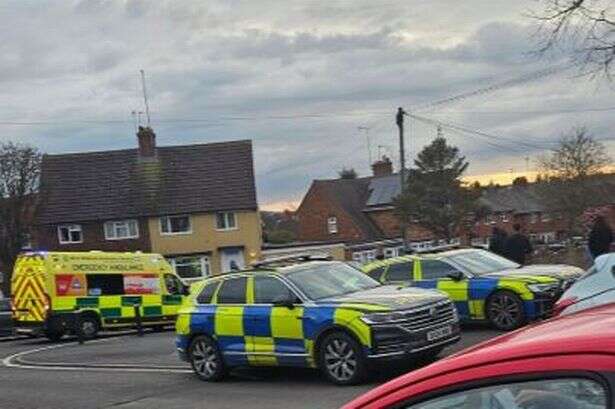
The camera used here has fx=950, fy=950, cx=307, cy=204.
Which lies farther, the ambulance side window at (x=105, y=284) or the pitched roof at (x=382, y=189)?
the pitched roof at (x=382, y=189)

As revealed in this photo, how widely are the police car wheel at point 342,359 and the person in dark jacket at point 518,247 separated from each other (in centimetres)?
812

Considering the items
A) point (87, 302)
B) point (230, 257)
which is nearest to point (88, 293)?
point (87, 302)

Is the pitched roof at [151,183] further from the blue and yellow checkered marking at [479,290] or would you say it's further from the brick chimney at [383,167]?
the blue and yellow checkered marking at [479,290]

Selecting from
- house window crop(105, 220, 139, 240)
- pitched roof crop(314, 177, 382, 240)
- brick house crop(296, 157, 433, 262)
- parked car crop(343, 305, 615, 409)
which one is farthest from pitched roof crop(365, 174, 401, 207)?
parked car crop(343, 305, 615, 409)

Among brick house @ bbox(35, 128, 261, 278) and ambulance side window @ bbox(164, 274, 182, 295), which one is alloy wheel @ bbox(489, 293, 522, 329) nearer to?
ambulance side window @ bbox(164, 274, 182, 295)

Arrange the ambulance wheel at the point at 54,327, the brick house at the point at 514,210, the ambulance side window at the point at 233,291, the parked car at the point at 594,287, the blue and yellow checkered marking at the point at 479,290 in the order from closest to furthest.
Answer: the parked car at the point at 594,287, the ambulance side window at the point at 233,291, the blue and yellow checkered marking at the point at 479,290, the ambulance wheel at the point at 54,327, the brick house at the point at 514,210

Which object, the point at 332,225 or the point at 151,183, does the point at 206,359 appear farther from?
the point at 332,225

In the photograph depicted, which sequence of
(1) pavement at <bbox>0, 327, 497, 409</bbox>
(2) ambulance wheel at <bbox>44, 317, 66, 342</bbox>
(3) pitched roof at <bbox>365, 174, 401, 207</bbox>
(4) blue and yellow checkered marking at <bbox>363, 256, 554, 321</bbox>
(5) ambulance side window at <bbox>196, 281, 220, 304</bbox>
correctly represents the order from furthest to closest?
(3) pitched roof at <bbox>365, 174, 401, 207</bbox>
(2) ambulance wheel at <bbox>44, 317, 66, 342</bbox>
(4) blue and yellow checkered marking at <bbox>363, 256, 554, 321</bbox>
(5) ambulance side window at <bbox>196, 281, 220, 304</bbox>
(1) pavement at <bbox>0, 327, 497, 409</bbox>

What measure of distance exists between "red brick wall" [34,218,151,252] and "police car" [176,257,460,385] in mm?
40753

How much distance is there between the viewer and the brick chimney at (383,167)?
7881cm

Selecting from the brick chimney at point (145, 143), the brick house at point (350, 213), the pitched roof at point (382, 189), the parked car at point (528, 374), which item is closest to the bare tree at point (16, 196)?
the brick chimney at point (145, 143)

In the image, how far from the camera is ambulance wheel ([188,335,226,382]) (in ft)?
40.7

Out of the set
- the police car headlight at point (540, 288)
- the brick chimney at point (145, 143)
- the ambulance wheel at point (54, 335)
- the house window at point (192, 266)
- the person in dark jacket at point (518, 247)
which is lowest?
the ambulance wheel at point (54, 335)

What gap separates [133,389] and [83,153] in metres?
44.8
